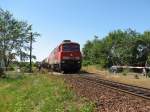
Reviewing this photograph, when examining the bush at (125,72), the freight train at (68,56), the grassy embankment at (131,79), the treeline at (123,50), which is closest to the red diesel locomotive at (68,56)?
the freight train at (68,56)

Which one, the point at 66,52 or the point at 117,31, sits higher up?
the point at 117,31

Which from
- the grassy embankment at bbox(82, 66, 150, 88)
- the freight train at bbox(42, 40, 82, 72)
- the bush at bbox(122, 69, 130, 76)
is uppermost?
the freight train at bbox(42, 40, 82, 72)

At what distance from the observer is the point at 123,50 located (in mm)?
79062

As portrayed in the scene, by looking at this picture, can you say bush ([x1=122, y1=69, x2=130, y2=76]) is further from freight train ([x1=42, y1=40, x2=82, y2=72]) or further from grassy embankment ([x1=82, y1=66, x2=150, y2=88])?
freight train ([x1=42, y1=40, x2=82, y2=72])

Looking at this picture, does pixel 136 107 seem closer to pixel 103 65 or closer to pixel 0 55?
pixel 0 55

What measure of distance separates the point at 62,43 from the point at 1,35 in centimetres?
2418

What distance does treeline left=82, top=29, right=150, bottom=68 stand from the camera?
255ft

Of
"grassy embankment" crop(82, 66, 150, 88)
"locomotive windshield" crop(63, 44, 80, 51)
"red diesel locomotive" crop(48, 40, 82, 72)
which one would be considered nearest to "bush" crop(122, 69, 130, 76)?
"grassy embankment" crop(82, 66, 150, 88)

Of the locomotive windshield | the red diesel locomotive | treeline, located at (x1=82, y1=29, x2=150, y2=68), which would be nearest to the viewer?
the red diesel locomotive

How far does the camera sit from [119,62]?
76.6 m

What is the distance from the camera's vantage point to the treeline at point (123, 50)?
7775 centimetres

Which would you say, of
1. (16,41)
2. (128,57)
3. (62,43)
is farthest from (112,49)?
(62,43)

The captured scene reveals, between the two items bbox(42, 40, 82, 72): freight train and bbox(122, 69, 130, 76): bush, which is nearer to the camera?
bbox(122, 69, 130, 76): bush

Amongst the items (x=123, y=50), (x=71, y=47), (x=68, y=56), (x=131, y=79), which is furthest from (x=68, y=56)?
(x=123, y=50)
